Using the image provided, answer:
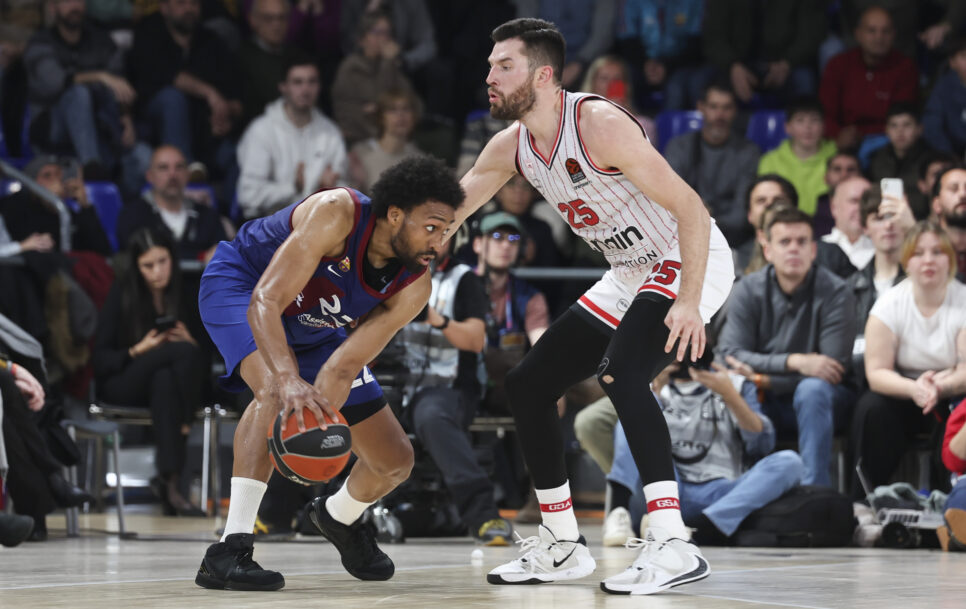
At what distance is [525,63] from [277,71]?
21.5 feet

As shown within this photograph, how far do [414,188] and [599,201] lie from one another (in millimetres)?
590

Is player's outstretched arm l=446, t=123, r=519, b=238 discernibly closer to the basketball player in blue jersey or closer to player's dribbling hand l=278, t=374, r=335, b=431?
the basketball player in blue jersey

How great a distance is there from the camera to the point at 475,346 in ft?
21.2

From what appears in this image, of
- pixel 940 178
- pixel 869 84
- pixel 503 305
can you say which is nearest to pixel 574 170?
pixel 503 305

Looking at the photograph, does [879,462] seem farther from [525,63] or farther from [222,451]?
[222,451]

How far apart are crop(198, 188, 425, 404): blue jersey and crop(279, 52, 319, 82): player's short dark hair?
5414 millimetres

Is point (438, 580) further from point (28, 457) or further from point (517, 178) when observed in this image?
point (517, 178)

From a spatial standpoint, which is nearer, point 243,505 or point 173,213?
point 243,505

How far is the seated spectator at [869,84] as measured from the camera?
365 inches

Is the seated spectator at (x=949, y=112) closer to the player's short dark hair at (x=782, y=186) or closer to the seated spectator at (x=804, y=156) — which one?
the seated spectator at (x=804, y=156)

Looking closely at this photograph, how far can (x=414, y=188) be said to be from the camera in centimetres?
374

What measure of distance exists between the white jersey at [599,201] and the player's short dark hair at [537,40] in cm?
11

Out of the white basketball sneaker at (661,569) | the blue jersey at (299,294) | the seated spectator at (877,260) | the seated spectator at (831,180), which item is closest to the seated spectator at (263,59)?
the seated spectator at (831,180)

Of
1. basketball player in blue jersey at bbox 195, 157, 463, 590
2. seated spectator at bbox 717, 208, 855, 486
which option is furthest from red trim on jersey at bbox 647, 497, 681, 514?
seated spectator at bbox 717, 208, 855, 486
